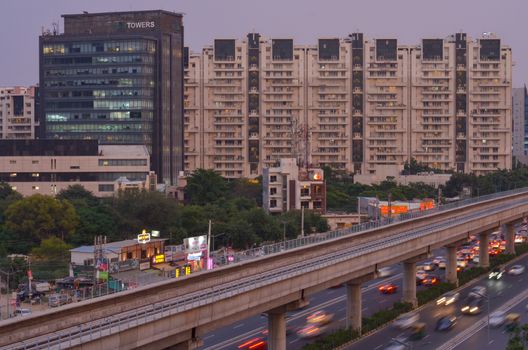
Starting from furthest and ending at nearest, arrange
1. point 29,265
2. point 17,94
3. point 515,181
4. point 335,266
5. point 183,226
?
point 17,94
point 515,181
point 183,226
point 29,265
point 335,266

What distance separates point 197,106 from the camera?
138500 millimetres

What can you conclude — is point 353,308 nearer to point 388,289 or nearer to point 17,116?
point 388,289

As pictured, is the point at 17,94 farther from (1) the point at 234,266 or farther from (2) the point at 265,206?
(1) the point at 234,266

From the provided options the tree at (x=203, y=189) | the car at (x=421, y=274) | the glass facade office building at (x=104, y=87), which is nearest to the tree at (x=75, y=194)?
the tree at (x=203, y=189)

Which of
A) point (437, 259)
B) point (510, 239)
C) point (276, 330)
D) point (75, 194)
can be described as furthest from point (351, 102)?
point (276, 330)

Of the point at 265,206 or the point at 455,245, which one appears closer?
the point at 455,245

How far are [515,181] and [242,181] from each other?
40.8 meters

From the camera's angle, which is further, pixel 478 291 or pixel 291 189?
pixel 291 189

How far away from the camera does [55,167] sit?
316 ft

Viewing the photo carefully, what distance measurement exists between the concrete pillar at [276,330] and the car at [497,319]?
1480 centimetres

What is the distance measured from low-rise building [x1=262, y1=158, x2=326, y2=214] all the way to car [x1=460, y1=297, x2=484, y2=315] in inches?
1422


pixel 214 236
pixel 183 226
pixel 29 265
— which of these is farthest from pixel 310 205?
pixel 29 265

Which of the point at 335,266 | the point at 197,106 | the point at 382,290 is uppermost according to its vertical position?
the point at 197,106

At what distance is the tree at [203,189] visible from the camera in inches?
3775
